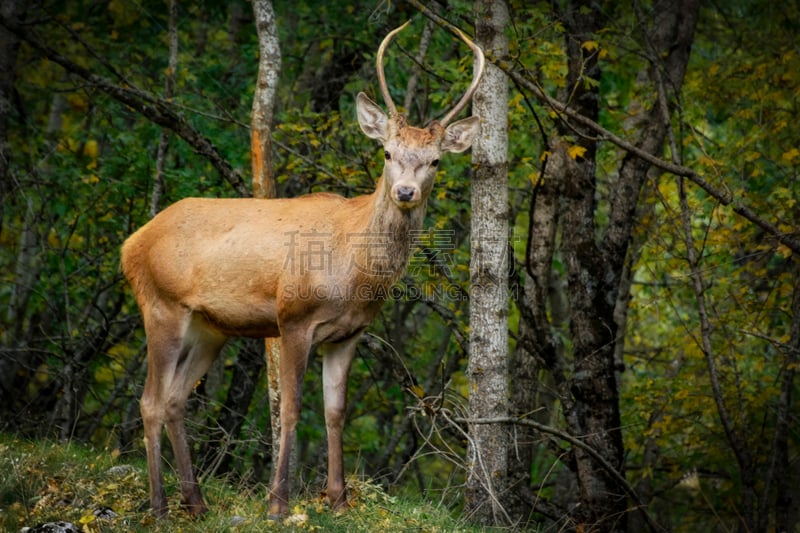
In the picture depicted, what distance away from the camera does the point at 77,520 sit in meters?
6.05

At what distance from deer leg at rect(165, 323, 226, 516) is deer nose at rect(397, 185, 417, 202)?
1.93 metres

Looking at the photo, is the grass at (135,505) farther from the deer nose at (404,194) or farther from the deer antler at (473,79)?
the deer antler at (473,79)

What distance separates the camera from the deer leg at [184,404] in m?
6.89

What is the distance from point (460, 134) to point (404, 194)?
3.03 ft

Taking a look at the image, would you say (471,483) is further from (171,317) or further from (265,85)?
(265,85)

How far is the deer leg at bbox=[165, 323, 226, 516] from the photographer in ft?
22.6

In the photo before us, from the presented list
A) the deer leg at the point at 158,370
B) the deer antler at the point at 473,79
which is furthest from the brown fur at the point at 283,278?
the deer antler at the point at 473,79

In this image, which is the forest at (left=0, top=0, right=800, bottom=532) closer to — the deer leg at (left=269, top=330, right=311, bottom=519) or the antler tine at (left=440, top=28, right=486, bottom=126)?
the antler tine at (left=440, top=28, right=486, bottom=126)

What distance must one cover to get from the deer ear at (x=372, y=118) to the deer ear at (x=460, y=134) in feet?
1.51

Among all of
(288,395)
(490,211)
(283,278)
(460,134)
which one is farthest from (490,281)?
(288,395)

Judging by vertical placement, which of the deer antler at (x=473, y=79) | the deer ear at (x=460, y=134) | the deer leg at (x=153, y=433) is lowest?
the deer leg at (x=153, y=433)

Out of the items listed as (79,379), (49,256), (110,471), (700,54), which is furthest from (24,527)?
(700,54)

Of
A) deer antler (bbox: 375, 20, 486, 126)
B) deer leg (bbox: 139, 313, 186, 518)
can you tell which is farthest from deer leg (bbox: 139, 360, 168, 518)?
deer antler (bbox: 375, 20, 486, 126)

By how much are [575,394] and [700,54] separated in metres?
6.29
